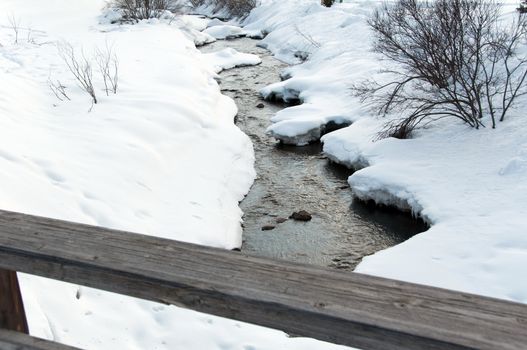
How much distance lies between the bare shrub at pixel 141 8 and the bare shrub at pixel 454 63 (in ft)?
49.0

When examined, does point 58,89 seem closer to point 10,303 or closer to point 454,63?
point 454,63

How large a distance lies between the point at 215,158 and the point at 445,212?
4199 millimetres

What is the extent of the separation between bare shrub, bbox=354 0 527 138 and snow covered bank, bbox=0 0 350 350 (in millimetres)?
3466

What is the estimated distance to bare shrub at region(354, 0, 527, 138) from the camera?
9.62m

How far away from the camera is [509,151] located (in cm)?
840

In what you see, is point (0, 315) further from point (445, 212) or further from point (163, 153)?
point (163, 153)

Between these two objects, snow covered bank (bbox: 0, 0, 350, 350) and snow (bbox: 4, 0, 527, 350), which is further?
snow (bbox: 4, 0, 527, 350)

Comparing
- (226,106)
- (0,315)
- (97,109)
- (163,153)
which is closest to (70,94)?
(97,109)

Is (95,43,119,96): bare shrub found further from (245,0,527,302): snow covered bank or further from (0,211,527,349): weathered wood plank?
(0,211,527,349): weathered wood plank

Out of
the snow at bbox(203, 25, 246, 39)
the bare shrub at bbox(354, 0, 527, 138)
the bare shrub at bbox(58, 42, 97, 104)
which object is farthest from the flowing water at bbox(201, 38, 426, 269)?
the snow at bbox(203, 25, 246, 39)

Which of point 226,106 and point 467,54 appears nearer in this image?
point 467,54

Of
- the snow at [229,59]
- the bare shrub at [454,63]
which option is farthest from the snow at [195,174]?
the snow at [229,59]

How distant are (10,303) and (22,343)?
0.52ft

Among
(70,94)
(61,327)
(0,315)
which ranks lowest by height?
(70,94)
